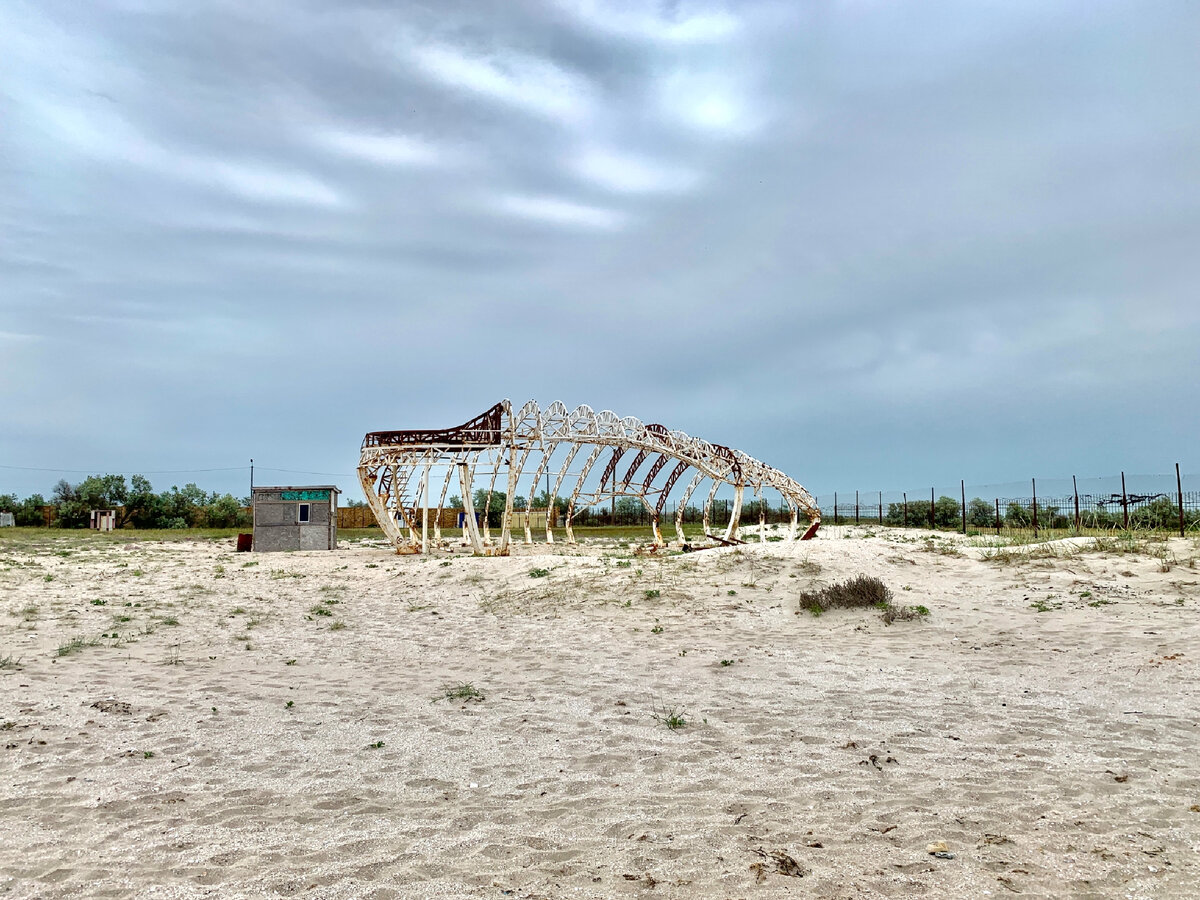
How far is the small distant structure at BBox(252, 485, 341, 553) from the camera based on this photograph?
2781 centimetres

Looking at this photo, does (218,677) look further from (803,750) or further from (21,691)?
(803,750)

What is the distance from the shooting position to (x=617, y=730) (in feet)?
22.0

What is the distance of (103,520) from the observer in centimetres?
4941

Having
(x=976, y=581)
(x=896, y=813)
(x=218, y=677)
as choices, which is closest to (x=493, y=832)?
(x=896, y=813)

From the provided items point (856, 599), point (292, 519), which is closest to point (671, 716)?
point (856, 599)

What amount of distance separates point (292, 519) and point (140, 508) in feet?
122

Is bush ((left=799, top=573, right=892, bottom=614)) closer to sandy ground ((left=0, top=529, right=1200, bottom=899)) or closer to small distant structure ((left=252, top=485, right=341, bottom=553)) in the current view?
sandy ground ((left=0, top=529, right=1200, bottom=899))

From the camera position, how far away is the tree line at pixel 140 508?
55938 mm

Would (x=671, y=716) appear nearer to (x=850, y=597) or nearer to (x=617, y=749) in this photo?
(x=617, y=749)

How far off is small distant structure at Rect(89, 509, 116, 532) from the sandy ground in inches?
1648

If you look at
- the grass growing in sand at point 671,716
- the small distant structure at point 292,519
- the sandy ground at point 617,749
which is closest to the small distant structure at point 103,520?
the small distant structure at point 292,519

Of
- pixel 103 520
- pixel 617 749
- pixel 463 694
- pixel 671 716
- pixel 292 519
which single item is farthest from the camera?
pixel 103 520

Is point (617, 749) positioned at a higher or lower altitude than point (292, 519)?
lower

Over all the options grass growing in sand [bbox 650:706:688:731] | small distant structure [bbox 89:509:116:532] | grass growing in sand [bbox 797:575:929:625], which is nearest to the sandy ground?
grass growing in sand [bbox 650:706:688:731]
